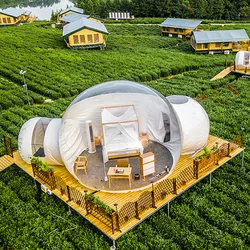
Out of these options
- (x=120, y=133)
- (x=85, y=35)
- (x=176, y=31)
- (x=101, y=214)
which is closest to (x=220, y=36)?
(x=176, y=31)

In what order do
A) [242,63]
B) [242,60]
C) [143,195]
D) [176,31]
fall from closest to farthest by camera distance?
[143,195] < [242,60] < [242,63] < [176,31]

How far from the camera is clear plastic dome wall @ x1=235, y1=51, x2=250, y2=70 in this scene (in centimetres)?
3103

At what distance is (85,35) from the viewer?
45.4 meters

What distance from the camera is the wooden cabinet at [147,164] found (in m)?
13.1

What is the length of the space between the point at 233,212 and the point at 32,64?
29.4 meters

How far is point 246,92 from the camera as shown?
26703 millimetres

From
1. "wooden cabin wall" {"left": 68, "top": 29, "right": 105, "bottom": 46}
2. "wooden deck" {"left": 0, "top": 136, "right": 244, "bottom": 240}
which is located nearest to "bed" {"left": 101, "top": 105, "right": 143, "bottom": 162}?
"wooden deck" {"left": 0, "top": 136, "right": 244, "bottom": 240}

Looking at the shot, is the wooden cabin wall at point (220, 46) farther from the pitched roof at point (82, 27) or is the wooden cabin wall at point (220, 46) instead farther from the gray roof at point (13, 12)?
the gray roof at point (13, 12)

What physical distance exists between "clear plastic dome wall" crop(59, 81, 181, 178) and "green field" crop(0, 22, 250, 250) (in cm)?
234

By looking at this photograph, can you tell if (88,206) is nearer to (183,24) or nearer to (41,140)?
(41,140)

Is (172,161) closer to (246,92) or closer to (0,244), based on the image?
(0,244)

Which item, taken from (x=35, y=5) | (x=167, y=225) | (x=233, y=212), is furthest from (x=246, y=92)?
(x=35, y=5)

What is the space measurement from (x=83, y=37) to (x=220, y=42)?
18.7 metres

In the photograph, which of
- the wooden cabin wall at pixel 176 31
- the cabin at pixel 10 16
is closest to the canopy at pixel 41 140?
the wooden cabin wall at pixel 176 31
